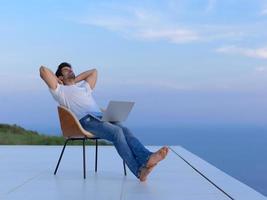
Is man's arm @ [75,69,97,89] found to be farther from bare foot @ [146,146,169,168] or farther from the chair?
bare foot @ [146,146,169,168]

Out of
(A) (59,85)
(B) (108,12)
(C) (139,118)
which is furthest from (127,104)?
(B) (108,12)

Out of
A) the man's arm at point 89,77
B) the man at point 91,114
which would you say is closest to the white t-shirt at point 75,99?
the man at point 91,114

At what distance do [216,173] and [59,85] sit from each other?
1629mm

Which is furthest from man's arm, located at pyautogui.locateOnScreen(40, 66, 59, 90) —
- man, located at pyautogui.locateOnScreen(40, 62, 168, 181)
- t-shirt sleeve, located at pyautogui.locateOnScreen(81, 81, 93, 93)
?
t-shirt sleeve, located at pyautogui.locateOnScreen(81, 81, 93, 93)

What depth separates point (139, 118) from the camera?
10000 millimetres

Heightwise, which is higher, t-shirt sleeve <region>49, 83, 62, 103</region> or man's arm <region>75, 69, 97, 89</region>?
man's arm <region>75, 69, 97, 89</region>

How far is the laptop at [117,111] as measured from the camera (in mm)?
4879

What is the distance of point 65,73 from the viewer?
16.7ft

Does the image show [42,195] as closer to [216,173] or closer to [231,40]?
[216,173]

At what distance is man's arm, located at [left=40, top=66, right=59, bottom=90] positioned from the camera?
4.87 meters

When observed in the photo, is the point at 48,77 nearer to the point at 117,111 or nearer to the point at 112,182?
the point at 117,111

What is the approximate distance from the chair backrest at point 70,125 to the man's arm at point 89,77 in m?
0.47

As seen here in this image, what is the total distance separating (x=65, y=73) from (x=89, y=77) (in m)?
0.29

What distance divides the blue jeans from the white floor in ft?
0.55
